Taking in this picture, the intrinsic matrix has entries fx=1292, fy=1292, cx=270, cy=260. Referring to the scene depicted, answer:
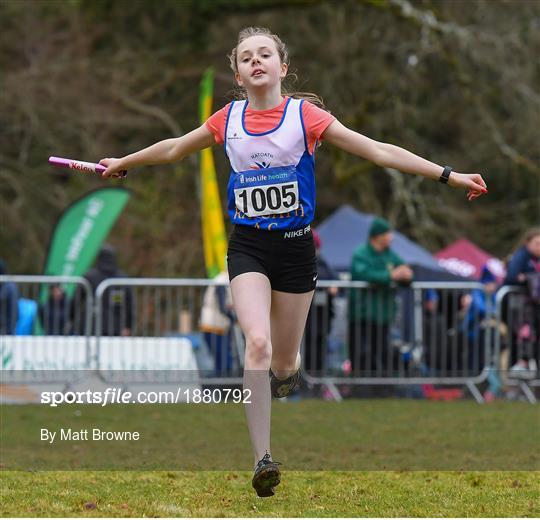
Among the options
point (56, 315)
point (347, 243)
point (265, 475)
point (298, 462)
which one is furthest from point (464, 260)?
point (265, 475)

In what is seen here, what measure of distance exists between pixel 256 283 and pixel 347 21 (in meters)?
21.6

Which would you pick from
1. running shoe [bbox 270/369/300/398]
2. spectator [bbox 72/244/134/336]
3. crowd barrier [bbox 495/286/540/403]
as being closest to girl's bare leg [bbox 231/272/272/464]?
running shoe [bbox 270/369/300/398]

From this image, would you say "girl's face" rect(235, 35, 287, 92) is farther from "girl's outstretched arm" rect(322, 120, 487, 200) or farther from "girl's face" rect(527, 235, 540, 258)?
"girl's face" rect(527, 235, 540, 258)

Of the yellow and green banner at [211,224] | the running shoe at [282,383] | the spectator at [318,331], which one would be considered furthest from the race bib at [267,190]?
the yellow and green banner at [211,224]

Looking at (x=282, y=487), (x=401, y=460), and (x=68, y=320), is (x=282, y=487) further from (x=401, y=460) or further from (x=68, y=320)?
(x=68, y=320)

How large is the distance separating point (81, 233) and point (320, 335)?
13.7 feet

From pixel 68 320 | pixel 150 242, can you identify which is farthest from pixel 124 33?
pixel 68 320

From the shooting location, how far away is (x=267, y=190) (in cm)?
668

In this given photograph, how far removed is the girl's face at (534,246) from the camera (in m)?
14.1

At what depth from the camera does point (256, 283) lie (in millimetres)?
6672

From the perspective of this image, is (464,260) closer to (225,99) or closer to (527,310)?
(225,99)

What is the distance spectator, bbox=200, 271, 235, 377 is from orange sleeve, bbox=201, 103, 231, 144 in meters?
6.79

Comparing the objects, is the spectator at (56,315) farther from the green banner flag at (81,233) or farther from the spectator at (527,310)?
the spectator at (527,310)

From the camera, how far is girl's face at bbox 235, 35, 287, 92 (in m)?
6.67
